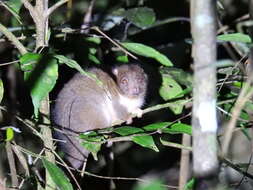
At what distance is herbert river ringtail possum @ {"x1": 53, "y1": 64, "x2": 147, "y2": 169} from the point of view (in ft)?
14.7

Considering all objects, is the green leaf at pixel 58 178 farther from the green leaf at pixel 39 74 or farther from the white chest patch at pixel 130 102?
the white chest patch at pixel 130 102

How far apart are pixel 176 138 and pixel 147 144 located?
10.5 feet

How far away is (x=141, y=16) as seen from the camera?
4551mm

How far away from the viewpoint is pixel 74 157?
4434 millimetres

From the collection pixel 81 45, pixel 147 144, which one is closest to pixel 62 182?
pixel 147 144

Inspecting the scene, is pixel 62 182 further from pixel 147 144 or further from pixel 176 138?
pixel 176 138

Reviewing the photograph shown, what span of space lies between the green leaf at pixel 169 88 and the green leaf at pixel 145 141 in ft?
4.58

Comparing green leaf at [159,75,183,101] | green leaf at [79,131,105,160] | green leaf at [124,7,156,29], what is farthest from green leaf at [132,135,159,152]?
green leaf at [124,7,156,29]

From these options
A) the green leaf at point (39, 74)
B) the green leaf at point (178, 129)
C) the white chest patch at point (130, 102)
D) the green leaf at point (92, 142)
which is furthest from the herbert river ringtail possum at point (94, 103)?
the green leaf at point (39, 74)

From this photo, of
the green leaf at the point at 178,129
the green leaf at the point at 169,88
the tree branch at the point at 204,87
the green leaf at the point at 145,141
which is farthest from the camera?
the green leaf at the point at 169,88

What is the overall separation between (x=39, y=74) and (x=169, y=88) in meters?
2.00

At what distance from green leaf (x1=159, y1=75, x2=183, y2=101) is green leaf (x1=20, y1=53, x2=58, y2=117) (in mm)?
1839

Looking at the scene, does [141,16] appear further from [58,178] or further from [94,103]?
[58,178]

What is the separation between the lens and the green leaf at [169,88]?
4.38 metres
